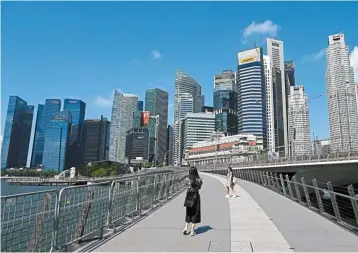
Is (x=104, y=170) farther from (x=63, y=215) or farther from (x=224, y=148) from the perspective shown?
(x=63, y=215)

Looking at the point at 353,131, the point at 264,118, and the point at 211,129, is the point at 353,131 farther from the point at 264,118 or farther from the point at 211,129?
the point at 211,129

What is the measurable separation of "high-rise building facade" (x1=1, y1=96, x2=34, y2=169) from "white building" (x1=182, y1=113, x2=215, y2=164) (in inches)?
3032

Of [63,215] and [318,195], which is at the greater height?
[318,195]

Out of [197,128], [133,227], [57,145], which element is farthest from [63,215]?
[57,145]

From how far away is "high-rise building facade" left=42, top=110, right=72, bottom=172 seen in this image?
6998 inches

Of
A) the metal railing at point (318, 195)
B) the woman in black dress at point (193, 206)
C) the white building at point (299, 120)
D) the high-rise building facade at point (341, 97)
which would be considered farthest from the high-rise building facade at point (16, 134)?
the woman in black dress at point (193, 206)

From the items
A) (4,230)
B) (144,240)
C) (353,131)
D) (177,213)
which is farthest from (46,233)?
(353,131)

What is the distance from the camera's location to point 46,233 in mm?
5551

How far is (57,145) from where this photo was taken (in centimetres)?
17988

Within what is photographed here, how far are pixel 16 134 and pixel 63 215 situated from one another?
16698 cm

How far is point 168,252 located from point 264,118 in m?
147

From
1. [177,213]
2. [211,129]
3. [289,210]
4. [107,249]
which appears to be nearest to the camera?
[107,249]

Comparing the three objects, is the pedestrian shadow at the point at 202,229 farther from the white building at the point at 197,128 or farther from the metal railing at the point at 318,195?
the white building at the point at 197,128

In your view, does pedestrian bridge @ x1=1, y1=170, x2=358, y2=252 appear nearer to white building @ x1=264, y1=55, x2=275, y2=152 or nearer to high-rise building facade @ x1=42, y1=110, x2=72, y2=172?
white building @ x1=264, y1=55, x2=275, y2=152
